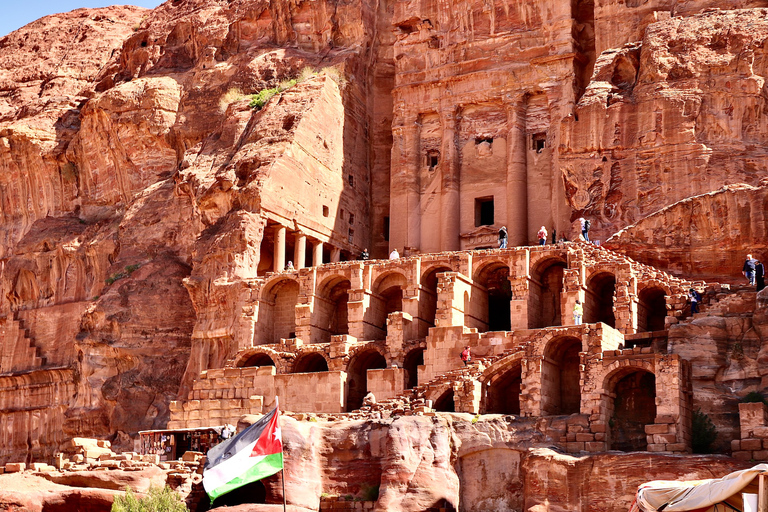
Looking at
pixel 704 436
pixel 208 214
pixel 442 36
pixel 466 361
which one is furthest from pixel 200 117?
pixel 704 436

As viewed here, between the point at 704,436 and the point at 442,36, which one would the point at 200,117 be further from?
the point at 704,436

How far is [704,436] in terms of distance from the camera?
40875mm

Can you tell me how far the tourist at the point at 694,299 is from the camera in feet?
149

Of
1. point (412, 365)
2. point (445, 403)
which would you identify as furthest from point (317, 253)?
point (445, 403)

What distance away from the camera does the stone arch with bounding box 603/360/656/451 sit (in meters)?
42.8

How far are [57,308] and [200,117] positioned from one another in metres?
12.7

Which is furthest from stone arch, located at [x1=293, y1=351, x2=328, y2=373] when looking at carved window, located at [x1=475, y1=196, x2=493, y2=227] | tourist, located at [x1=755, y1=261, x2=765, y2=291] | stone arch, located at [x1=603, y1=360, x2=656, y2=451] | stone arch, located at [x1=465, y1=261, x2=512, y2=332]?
tourist, located at [x1=755, y1=261, x2=765, y2=291]

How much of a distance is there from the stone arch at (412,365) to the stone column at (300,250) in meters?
9.58

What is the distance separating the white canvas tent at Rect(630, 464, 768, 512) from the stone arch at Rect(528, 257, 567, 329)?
81.4ft

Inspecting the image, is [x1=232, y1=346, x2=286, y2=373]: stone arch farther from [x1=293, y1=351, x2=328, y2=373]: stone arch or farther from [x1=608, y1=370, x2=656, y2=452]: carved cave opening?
[x1=608, y1=370, x2=656, y2=452]: carved cave opening

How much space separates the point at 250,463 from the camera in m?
36.3

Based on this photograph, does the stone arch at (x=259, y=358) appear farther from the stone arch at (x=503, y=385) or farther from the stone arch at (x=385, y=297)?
the stone arch at (x=503, y=385)

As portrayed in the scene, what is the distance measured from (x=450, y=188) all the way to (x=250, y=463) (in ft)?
94.4

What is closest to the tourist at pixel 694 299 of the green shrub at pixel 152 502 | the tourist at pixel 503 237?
the tourist at pixel 503 237
